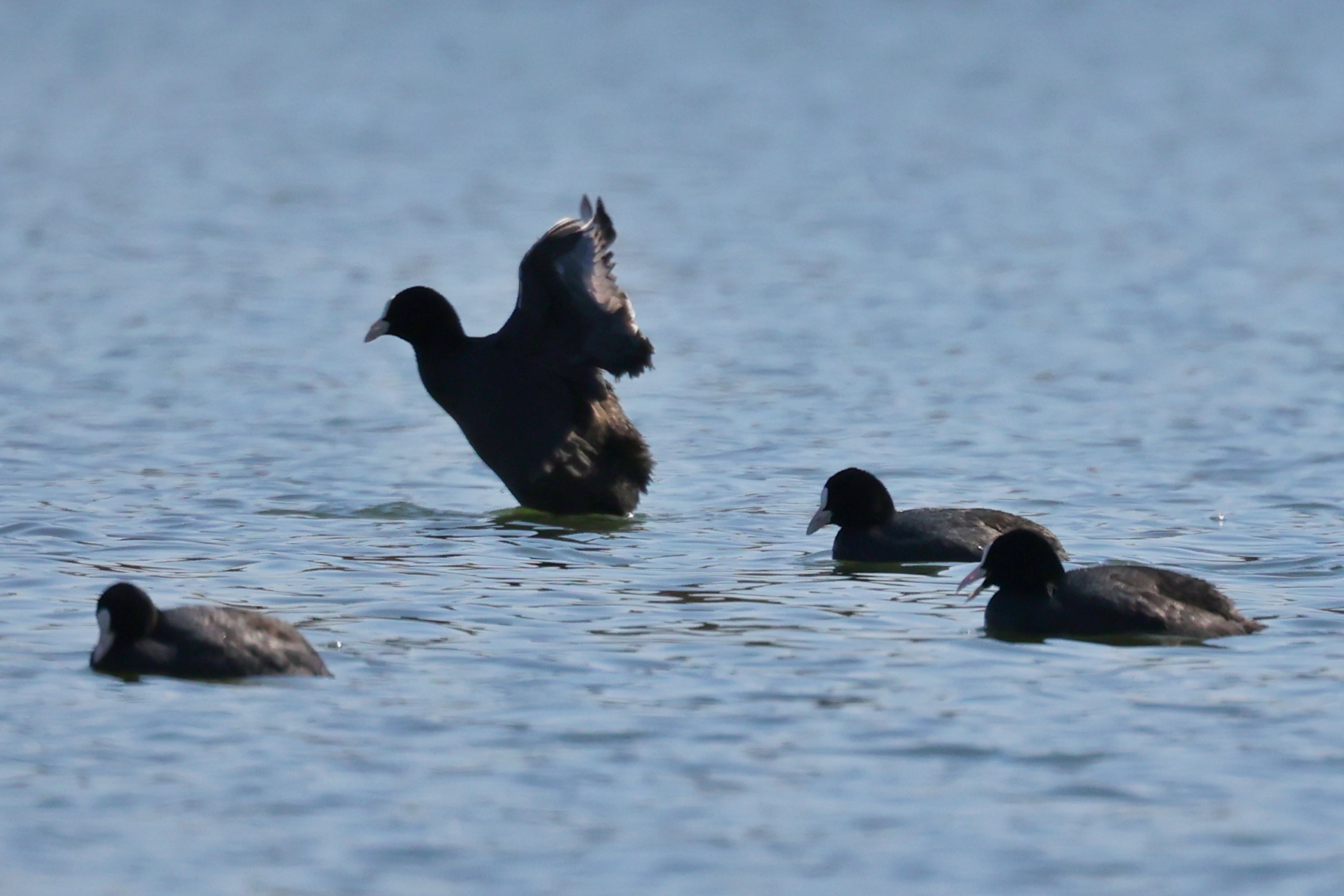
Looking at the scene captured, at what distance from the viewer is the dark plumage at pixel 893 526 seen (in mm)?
10852

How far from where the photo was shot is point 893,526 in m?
11.0

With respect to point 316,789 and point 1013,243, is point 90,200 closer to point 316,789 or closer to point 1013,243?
point 1013,243

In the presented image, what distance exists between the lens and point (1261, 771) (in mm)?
7191

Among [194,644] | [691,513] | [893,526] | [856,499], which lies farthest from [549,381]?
[194,644]

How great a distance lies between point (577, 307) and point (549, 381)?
1.81 ft

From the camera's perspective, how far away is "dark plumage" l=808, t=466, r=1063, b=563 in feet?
35.6

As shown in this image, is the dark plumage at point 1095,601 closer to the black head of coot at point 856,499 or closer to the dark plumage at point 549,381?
the black head of coot at point 856,499

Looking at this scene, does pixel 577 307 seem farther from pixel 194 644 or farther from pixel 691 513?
pixel 194 644

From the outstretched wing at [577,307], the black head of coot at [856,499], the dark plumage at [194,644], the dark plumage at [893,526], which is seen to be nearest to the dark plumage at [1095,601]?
the dark plumage at [893,526]

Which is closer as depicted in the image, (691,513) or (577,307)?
(577,307)

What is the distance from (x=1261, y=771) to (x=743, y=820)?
67.5 inches

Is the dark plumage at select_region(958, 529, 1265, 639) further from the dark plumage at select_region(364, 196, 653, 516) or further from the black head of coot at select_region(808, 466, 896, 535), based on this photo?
the dark plumage at select_region(364, 196, 653, 516)

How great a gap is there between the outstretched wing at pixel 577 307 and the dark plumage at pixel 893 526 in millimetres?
1563

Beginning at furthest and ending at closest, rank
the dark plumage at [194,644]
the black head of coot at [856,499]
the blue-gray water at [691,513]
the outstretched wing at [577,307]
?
the outstretched wing at [577,307] < the black head of coot at [856,499] < the dark plumage at [194,644] < the blue-gray water at [691,513]
